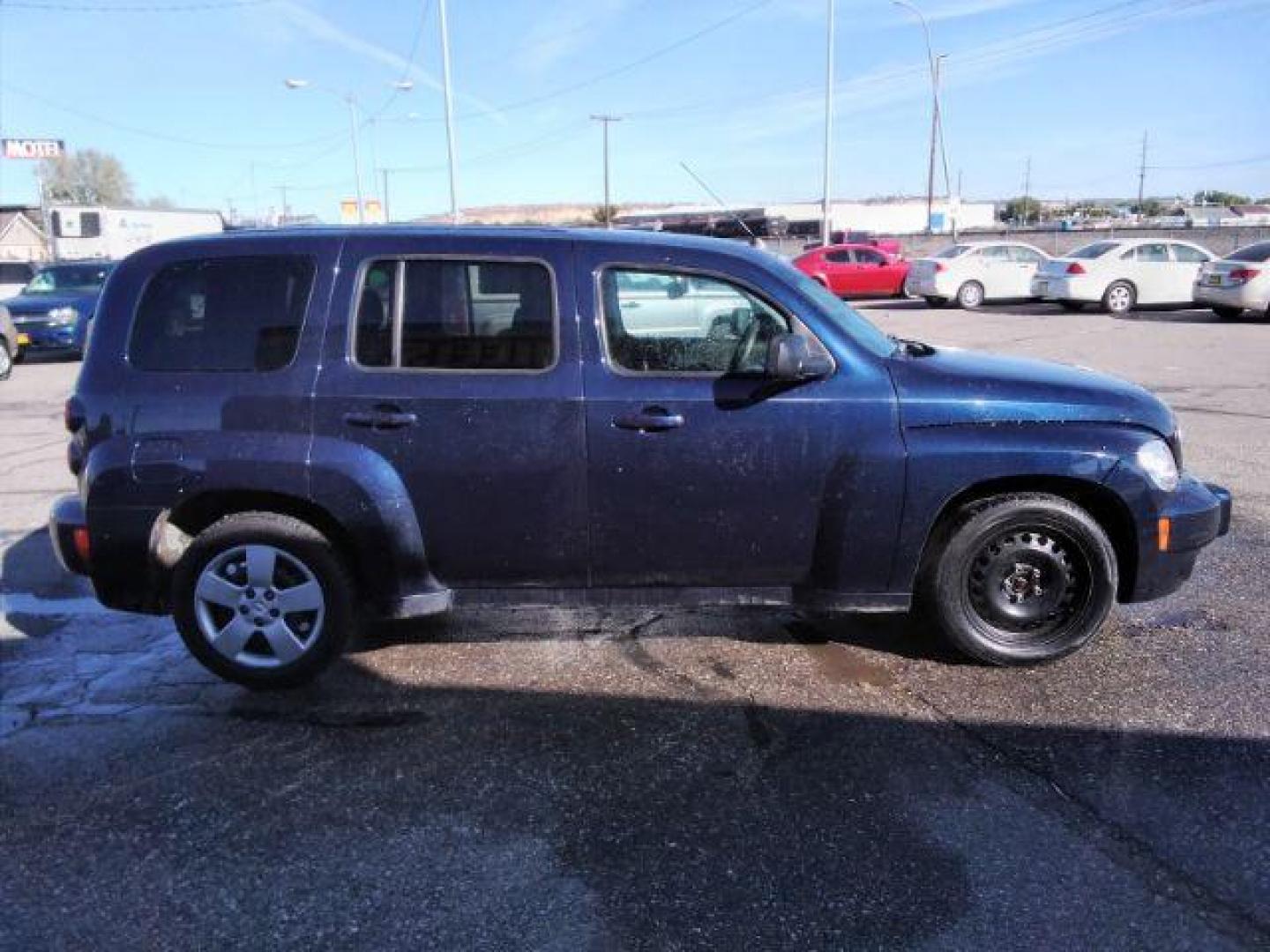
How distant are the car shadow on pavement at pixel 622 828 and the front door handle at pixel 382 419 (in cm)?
111

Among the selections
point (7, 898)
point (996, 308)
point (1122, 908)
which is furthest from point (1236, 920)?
point (996, 308)

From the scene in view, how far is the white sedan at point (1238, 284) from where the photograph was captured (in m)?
18.5

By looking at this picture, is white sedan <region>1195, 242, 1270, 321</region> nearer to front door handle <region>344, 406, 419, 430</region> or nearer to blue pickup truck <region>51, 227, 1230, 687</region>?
blue pickup truck <region>51, 227, 1230, 687</region>

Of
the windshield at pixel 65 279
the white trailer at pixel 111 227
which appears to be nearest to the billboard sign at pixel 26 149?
the white trailer at pixel 111 227

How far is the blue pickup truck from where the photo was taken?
384cm

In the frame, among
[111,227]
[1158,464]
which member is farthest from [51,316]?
[111,227]

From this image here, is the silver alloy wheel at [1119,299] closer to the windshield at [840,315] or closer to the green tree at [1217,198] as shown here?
the windshield at [840,315]

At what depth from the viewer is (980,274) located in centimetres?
2362

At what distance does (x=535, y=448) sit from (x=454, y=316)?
24.5 inches

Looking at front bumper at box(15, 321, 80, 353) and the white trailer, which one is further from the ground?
the white trailer

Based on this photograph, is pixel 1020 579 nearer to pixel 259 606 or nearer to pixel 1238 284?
pixel 259 606

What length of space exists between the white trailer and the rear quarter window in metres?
35.0

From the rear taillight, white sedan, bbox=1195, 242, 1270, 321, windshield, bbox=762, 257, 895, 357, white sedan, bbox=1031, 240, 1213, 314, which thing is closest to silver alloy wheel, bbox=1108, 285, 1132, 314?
white sedan, bbox=1031, 240, 1213, 314

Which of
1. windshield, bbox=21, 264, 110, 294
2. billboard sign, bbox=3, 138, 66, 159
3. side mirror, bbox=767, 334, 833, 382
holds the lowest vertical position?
side mirror, bbox=767, 334, 833, 382
